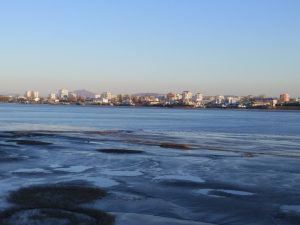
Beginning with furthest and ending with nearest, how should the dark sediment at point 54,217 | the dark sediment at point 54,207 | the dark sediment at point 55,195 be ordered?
the dark sediment at point 55,195 < the dark sediment at point 54,207 < the dark sediment at point 54,217

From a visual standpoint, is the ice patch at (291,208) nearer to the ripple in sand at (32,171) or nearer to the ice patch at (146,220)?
the ice patch at (146,220)

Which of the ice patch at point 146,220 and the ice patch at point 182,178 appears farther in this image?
the ice patch at point 182,178

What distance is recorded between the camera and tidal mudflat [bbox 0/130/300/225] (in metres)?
10.9

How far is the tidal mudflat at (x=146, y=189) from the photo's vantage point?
1094 cm

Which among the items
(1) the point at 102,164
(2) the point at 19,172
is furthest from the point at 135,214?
(1) the point at 102,164

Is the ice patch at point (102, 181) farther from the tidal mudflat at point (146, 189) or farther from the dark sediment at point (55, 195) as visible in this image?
the dark sediment at point (55, 195)

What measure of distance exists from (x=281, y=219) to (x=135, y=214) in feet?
10.4

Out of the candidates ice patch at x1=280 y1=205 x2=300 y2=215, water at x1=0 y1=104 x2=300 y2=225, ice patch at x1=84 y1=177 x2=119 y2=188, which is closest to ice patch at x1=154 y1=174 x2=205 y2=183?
water at x1=0 y1=104 x2=300 y2=225

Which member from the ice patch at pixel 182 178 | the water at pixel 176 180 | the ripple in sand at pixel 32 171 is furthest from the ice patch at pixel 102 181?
the ripple in sand at pixel 32 171

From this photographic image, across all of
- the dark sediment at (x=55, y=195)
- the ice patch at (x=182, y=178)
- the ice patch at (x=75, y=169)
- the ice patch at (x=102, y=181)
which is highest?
the dark sediment at (x=55, y=195)

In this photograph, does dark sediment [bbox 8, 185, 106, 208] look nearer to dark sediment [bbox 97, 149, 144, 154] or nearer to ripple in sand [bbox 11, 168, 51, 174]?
ripple in sand [bbox 11, 168, 51, 174]

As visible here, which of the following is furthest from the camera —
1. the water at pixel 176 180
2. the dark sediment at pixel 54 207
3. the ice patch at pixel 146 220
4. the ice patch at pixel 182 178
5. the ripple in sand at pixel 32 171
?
the ripple in sand at pixel 32 171

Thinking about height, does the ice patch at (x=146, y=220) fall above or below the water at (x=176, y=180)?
above

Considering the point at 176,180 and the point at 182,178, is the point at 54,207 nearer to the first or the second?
the point at 176,180
